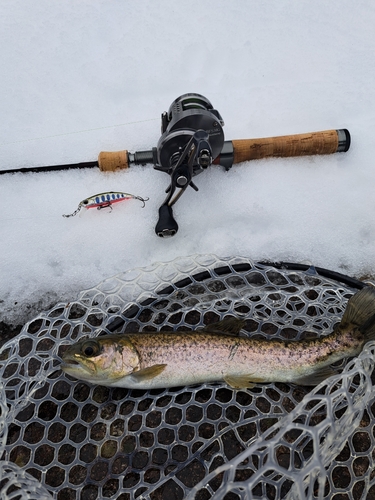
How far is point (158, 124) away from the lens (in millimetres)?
3488

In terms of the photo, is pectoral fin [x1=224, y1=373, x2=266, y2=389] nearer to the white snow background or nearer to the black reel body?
the white snow background

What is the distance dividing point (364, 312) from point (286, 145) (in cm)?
141

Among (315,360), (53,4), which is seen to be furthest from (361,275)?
(53,4)

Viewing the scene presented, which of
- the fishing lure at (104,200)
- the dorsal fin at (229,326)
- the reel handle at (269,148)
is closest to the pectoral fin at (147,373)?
the dorsal fin at (229,326)

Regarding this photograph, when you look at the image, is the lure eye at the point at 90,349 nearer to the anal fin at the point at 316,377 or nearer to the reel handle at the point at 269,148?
the anal fin at the point at 316,377

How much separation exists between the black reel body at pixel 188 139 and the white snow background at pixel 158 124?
508 millimetres

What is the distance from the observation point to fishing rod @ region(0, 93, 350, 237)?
102 inches

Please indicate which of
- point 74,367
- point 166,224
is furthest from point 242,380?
point 166,224

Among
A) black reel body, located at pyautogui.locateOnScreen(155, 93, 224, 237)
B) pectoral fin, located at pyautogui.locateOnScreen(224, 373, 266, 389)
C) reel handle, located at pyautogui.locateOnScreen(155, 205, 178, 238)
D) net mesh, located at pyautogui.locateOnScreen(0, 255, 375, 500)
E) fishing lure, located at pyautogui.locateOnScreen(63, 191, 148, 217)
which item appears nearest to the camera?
net mesh, located at pyautogui.locateOnScreen(0, 255, 375, 500)

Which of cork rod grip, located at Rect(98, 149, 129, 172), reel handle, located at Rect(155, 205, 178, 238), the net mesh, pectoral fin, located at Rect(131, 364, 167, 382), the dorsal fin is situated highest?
cork rod grip, located at Rect(98, 149, 129, 172)

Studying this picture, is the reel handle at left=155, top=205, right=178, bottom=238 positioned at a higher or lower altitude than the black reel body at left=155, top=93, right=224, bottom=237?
lower

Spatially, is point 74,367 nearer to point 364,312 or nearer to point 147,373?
point 147,373

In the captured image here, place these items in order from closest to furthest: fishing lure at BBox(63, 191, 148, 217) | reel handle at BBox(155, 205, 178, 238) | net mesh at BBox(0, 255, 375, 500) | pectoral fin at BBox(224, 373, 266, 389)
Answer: net mesh at BBox(0, 255, 375, 500)
pectoral fin at BBox(224, 373, 266, 389)
reel handle at BBox(155, 205, 178, 238)
fishing lure at BBox(63, 191, 148, 217)

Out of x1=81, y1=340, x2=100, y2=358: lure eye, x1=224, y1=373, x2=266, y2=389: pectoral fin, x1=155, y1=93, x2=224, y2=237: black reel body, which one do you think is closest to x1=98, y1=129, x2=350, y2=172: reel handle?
x1=155, y1=93, x2=224, y2=237: black reel body
